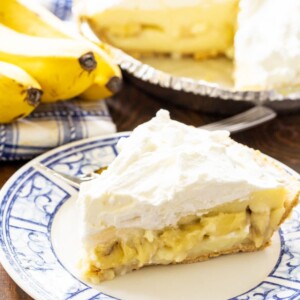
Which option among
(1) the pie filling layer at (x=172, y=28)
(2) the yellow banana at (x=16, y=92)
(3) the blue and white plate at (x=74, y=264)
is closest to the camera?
(3) the blue and white plate at (x=74, y=264)

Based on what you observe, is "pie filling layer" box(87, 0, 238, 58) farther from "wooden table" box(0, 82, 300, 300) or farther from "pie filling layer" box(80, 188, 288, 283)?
"pie filling layer" box(80, 188, 288, 283)

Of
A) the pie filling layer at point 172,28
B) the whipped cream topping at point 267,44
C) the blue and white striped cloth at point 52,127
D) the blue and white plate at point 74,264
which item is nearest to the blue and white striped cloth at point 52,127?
the blue and white striped cloth at point 52,127

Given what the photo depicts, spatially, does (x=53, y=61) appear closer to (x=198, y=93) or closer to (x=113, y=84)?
(x=113, y=84)

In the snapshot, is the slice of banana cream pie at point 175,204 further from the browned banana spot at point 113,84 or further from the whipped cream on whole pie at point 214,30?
the whipped cream on whole pie at point 214,30

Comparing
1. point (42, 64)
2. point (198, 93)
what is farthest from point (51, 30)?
point (198, 93)

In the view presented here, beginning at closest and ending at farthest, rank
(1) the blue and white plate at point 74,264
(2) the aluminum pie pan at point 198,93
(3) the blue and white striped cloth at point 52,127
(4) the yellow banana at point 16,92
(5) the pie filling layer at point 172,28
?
(1) the blue and white plate at point 74,264, (4) the yellow banana at point 16,92, (3) the blue and white striped cloth at point 52,127, (2) the aluminum pie pan at point 198,93, (5) the pie filling layer at point 172,28

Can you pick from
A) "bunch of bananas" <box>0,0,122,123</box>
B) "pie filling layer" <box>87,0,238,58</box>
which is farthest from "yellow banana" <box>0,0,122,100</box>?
"pie filling layer" <box>87,0,238,58</box>
